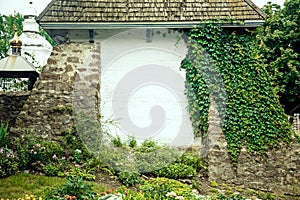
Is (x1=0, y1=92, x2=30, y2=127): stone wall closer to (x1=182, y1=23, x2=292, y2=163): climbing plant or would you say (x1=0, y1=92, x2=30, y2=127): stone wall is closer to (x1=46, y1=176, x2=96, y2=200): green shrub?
(x1=182, y1=23, x2=292, y2=163): climbing plant

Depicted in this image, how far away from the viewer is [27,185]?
7.55 meters

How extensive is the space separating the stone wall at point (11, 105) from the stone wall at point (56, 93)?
163 cm

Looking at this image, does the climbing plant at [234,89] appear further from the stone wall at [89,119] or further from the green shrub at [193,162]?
the green shrub at [193,162]

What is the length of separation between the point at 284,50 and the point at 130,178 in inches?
475

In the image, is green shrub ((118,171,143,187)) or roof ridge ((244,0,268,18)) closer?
green shrub ((118,171,143,187))

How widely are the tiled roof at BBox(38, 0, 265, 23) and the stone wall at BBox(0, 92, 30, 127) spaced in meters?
2.59

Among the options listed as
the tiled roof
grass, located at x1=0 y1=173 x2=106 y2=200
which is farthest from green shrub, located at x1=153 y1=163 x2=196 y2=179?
the tiled roof

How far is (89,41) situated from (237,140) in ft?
15.7

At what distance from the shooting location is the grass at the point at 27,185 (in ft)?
23.0

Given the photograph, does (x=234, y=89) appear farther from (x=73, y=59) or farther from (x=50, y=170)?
(x=50, y=170)

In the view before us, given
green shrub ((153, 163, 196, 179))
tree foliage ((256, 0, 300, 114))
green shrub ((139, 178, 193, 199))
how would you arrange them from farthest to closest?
tree foliage ((256, 0, 300, 114)) → green shrub ((153, 163, 196, 179)) → green shrub ((139, 178, 193, 199))

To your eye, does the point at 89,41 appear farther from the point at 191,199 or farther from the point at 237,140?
the point at 191,199

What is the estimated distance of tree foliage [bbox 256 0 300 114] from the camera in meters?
17.4

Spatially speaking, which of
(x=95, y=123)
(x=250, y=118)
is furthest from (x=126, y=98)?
(x=250, y=118)
